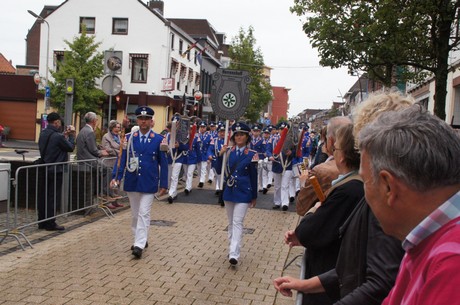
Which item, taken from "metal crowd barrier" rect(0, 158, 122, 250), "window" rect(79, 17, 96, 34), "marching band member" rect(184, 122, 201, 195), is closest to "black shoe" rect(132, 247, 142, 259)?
"metal crowd barrier" rect(0, 158, 122, 250)

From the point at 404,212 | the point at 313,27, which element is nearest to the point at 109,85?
the point at 313,27

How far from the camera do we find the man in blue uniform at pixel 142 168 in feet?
23.2

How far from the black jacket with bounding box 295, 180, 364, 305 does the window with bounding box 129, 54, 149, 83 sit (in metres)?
35.4

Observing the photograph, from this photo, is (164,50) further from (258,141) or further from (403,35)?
(403,35)

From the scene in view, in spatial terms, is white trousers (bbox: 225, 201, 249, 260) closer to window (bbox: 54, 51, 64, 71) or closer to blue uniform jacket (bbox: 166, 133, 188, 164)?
blue uniform jacket (bbox: 166, 133, 188, 164)

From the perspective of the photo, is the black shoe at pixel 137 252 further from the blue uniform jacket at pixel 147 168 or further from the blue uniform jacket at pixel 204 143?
the blue uniform jacket at pixel 204 143

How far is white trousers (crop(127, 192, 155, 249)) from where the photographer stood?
6.86 m

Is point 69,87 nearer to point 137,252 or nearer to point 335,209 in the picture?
point 137,252

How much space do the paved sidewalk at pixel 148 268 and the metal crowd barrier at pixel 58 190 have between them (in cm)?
46

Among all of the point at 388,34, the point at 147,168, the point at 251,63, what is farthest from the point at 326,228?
the point at 251,63

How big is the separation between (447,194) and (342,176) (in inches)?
60.5

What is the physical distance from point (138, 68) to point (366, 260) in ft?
121

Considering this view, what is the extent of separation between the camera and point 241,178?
6.96 m

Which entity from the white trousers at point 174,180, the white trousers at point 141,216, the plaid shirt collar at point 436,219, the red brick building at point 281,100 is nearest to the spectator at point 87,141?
the white trousers at point 141,216
